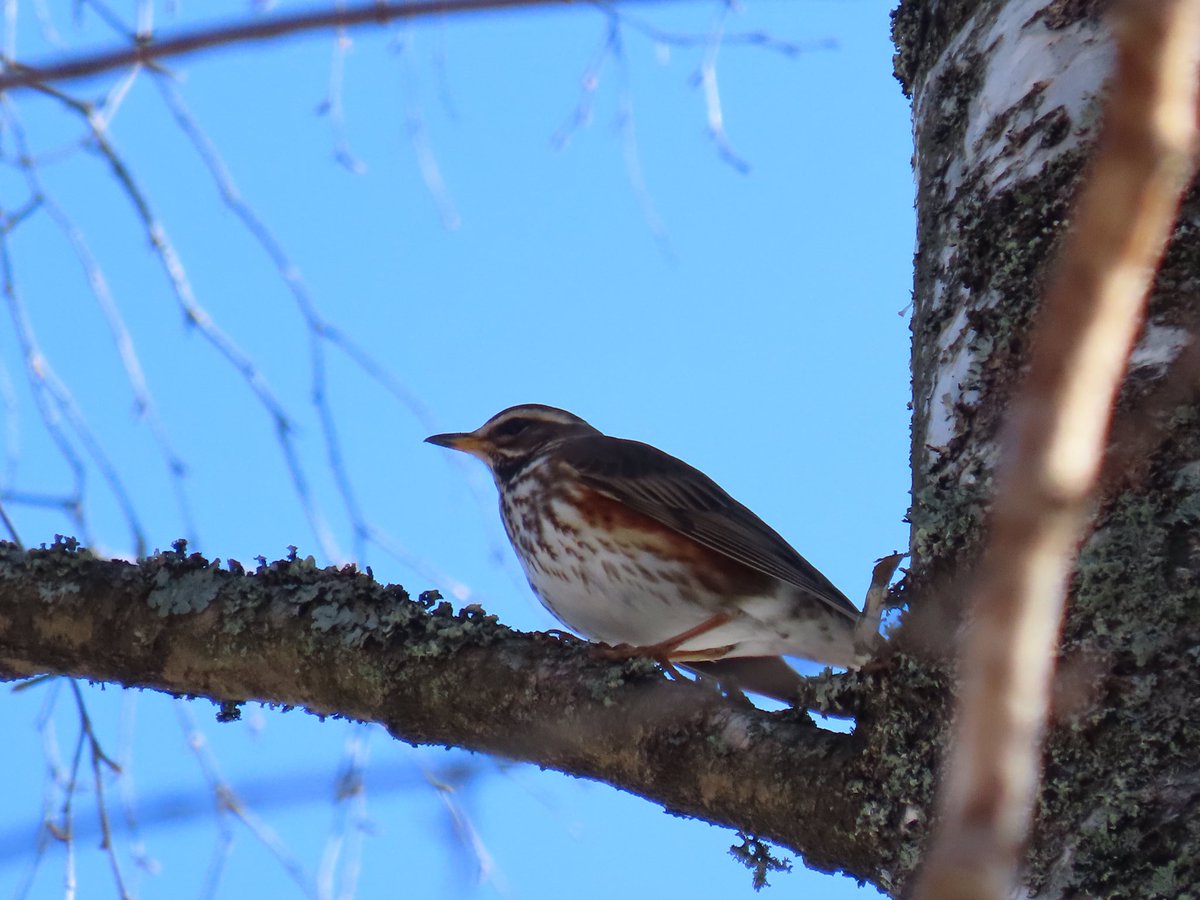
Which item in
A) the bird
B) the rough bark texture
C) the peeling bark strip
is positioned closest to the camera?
the rough bark texture

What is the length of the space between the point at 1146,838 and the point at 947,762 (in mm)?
354

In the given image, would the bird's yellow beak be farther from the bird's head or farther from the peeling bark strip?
the peeling bark strip

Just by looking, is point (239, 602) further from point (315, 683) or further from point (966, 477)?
point (966, 477)

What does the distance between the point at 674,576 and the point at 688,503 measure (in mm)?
442

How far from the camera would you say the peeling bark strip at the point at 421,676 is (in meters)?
2.61

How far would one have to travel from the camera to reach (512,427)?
6168 millimetres

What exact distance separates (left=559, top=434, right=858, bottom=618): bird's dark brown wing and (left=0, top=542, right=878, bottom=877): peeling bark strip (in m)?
1.75

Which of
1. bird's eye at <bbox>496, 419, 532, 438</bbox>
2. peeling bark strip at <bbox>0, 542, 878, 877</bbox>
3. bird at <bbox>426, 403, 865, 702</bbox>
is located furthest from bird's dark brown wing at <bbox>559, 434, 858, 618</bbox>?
peeling bark strip at <bbox>0, 542, 878, 877</bbox>

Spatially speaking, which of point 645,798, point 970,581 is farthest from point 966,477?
point 645,798

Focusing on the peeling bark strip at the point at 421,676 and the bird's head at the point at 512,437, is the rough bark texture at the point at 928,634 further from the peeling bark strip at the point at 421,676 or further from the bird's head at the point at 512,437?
the bird's head at the point at 512,437

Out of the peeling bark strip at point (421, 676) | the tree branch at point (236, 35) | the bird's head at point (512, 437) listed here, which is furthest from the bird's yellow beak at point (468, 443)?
the tree branch at point (236, 35)

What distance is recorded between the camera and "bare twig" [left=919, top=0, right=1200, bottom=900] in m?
0.72

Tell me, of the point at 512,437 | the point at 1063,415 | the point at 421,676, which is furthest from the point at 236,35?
the point at 512,437

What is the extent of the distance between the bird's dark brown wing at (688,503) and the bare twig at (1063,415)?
3899 mm
